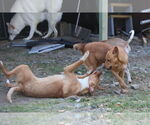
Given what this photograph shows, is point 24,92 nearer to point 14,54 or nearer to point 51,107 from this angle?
point 51,107

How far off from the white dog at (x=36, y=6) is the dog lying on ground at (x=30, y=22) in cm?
11

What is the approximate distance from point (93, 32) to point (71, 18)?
85 cm

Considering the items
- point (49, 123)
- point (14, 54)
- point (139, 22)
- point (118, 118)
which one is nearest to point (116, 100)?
point (118, 118)

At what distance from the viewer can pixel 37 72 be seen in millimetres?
5773

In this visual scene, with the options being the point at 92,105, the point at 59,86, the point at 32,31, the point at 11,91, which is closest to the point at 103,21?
the point at 32,31

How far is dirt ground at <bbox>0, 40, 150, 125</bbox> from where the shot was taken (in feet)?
12.5

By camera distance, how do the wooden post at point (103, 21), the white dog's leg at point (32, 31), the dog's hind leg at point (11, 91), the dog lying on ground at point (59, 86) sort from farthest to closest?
the white dog's leg at point (32, 31) → the wooden post at point (103, 21) → the dog lying on ground at point (59, 86) → the dog's hind leg at point (11, 91)

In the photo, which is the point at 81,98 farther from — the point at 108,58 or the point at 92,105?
the point at 108,58

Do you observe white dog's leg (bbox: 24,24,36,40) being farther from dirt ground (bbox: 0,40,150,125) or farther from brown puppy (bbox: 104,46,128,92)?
brown puppy (bbox: 104,46,128,92)

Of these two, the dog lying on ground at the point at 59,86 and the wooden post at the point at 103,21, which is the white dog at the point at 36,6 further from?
the dog lying on ground at the point at 59,86

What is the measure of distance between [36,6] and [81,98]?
17.5 ft

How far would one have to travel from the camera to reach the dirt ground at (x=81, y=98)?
382cm

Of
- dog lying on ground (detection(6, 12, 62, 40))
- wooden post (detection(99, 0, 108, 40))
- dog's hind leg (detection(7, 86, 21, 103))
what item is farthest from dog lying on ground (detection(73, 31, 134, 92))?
dog lying on ground (detection(6, 12, 62, 40))

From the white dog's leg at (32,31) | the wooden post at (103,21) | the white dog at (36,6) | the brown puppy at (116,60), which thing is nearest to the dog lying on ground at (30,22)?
the white dog's leg at (32,31)
